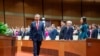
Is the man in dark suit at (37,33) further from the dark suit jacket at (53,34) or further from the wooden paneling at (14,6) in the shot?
the wooden paneling at (14,6)

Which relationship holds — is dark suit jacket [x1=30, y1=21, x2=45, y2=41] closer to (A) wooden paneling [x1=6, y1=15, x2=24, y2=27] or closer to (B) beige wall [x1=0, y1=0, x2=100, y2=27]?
(B) beige wall [x1=0, y1=0, x2=100, y2=27]

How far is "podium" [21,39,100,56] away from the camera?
28.8 feet

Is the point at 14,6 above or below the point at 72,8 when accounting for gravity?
above

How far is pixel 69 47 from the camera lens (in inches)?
476

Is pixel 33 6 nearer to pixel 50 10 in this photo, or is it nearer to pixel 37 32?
pixel 50 10

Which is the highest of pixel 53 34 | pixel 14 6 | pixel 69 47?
pixel 14 6

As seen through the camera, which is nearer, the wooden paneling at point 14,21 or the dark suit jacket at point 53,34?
the dark suit jacket at point 53,34

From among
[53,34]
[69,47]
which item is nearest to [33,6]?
[53,34]

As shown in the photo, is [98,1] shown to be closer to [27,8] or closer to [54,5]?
[54,5]

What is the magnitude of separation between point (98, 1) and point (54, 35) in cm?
1154

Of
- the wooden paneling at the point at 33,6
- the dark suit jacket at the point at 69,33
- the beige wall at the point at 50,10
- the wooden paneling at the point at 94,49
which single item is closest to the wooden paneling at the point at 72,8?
the beige wall at the point at 50,10

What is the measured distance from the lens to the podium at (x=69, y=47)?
8.78 metres

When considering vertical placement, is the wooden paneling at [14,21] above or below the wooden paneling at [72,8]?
below

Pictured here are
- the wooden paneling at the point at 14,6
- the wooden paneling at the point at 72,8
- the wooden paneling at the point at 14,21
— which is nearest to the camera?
the wooden paneling at the point at 14,21
